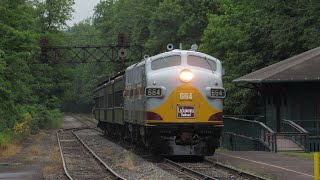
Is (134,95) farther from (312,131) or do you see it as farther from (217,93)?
(312,131)

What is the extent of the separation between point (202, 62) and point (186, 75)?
3.99ft

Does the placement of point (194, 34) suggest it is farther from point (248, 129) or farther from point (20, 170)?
point (20, 170)

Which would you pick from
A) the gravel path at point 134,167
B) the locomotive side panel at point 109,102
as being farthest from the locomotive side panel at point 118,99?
the gravel path at point 134,167

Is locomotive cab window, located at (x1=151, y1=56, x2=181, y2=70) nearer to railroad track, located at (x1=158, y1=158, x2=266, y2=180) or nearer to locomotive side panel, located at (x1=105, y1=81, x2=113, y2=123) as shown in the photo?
railroad track, located at (x1=158, y1=158, x2=266, y2=180)

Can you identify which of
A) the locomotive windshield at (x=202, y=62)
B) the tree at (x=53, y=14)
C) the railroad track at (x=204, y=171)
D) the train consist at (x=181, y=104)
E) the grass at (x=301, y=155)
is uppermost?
the tree at (x=53, y=14)

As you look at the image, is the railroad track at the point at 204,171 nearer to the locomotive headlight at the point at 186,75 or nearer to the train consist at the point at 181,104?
the train consist at the point at 181,104

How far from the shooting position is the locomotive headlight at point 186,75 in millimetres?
18797

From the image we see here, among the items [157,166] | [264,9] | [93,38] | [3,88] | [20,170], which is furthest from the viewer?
[93,38]

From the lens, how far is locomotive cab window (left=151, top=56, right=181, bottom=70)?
19.6 m

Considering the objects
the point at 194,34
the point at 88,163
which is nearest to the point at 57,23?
the point at 194,34

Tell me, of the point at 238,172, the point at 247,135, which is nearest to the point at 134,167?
the point at 238,172

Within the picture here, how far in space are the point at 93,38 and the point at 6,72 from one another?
355 feet

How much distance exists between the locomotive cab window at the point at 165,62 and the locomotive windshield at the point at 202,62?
44 centimetres

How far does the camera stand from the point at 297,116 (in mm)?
26672
